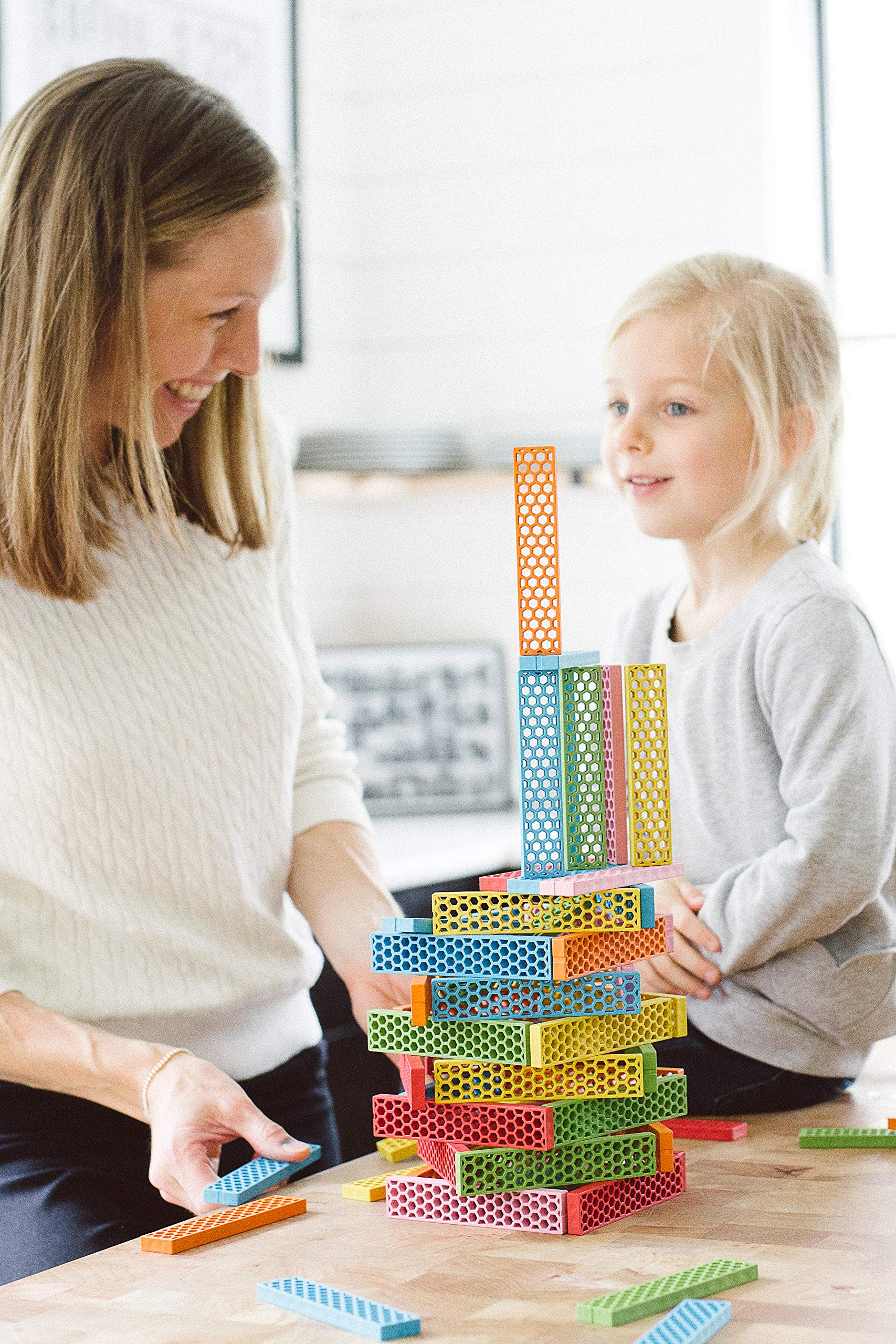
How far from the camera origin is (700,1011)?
145 centimetres

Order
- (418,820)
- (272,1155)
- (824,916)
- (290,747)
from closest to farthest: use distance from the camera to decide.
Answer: (272,1155) < (824,916) < (290,747) < (418,820)

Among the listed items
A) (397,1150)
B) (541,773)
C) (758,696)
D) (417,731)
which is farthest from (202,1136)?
(417,731)

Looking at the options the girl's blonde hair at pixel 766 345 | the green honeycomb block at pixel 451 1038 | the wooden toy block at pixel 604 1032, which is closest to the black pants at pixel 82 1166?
the green honeycomb block at pixel 451 1038

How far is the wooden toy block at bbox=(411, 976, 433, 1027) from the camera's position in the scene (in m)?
1.07

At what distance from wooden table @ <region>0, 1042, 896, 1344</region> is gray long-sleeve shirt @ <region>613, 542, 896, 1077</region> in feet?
0.75

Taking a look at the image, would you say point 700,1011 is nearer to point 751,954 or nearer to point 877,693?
point 751,954

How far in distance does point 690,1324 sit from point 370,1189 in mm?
350

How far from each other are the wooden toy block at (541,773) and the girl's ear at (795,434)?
0.60m

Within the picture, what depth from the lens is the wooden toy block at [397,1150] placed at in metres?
1.26

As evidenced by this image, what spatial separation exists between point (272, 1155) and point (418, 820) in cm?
187

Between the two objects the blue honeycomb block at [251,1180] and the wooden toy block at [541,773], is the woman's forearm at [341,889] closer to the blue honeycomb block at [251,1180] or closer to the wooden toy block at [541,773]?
the blue honeycomb block at [251,1180]

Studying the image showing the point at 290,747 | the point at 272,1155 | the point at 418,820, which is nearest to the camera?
the point at 272,1155

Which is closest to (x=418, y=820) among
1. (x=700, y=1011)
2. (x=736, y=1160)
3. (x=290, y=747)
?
(x=290, y=747)

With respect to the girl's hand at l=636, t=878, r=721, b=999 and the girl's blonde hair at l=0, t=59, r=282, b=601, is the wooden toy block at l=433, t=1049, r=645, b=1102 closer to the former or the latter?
the girl's hand at l=636, t=878, r=721, b=999
